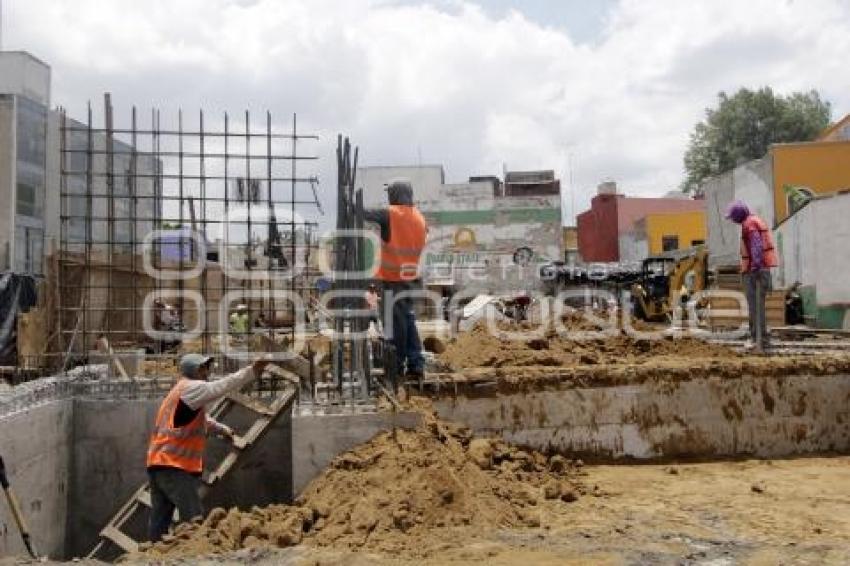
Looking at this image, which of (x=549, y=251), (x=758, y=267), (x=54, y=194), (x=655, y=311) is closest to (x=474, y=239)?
(x=549, y=251)

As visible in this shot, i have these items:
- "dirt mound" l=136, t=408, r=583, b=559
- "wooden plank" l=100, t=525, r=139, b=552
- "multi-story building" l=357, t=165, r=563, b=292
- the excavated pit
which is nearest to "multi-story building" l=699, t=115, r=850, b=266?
"multi-story building" l=357, t=165, r=563, b=292

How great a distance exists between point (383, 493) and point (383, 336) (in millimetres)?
2265

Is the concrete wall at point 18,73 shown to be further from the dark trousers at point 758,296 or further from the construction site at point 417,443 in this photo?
the dark trousers at point 758,296

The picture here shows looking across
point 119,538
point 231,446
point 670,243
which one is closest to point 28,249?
point 231,446

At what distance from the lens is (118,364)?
8.97 metres

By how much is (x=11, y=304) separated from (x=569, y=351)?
1138 centimetres

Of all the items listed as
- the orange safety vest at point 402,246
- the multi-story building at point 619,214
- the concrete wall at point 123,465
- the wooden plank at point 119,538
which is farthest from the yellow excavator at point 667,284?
the multi-story building at point 619,214

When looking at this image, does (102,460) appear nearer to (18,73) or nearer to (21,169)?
(21,169)

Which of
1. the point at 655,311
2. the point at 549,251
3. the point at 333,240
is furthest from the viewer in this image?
the point at 549,251

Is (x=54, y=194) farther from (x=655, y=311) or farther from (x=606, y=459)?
(x=606, y=459)

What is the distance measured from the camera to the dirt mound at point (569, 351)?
8.13 m

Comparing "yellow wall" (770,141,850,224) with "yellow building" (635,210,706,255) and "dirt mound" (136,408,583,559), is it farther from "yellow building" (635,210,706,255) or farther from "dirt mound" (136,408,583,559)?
"dirt mound" (136,408,583,559)

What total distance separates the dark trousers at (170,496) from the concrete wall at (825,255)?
1564 centimetres

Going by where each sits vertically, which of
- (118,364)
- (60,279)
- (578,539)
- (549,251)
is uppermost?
(549,251)
